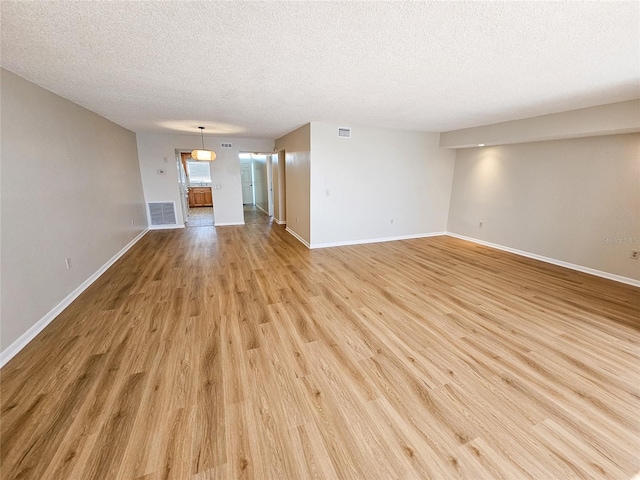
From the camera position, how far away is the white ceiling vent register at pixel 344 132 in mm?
5160

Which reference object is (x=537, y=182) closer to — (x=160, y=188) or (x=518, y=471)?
(x=518, y=471)

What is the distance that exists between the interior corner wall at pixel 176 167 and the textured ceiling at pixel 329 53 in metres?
3.34

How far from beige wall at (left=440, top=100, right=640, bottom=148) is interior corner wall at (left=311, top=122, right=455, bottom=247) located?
114 cm

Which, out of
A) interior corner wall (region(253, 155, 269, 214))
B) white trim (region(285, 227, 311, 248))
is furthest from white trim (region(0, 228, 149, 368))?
interior corner wall (region(253, 155, 269, 214))

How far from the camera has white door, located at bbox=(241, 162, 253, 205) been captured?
37.9 ft

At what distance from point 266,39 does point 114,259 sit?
4.64 metres

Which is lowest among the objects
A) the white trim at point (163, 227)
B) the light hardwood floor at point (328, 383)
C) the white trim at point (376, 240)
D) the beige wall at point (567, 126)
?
the light hardwood floor at point (328, 383)

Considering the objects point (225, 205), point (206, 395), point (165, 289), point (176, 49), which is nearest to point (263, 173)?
point (225, 205)

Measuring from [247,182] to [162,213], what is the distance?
515 centimetres

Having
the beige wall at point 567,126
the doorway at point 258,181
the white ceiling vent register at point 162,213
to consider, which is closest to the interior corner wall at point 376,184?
the beige wall at point 567,126

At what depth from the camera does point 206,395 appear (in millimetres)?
1825

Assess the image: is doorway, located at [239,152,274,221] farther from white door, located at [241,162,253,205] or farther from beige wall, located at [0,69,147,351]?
beige wall, located at [0,69,147,351]

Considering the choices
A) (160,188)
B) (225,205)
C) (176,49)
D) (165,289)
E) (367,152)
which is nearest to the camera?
(176,49)

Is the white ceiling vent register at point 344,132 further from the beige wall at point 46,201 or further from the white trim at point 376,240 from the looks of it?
the beige wall at point 46,201
